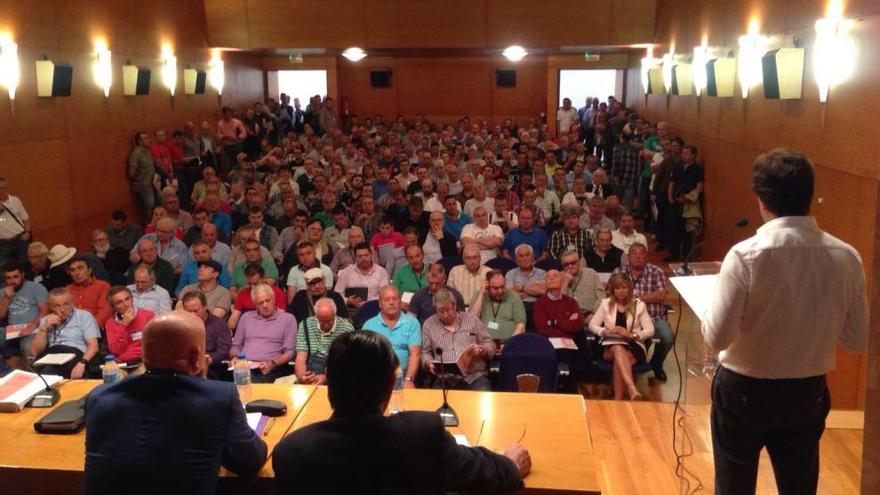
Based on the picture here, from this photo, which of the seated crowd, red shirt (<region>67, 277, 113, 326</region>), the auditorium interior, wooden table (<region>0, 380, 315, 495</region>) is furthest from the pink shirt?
wooden table (<region>0, 380, 315, 495</region>)

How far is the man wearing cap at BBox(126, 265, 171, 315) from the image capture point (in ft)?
21.5

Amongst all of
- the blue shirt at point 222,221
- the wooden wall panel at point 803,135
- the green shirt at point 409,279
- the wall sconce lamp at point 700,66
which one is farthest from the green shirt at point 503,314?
the wall sconce lamp at point 700,66

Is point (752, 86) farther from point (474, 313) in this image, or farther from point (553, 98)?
point (553, 98)

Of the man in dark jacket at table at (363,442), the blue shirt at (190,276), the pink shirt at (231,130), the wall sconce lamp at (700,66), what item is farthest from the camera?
the pink shirt at (231,130)

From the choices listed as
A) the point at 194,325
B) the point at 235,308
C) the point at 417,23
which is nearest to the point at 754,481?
the point at 194,325

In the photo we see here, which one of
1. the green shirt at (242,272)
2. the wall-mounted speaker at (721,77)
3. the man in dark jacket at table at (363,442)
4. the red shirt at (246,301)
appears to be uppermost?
the wall-mounted speaker at (721,77)

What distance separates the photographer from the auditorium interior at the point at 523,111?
131 inches

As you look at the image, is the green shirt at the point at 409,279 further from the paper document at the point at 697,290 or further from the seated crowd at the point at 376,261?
the paper document at the point at 697,290

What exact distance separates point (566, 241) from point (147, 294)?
404 centimetres

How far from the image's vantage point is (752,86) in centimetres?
816

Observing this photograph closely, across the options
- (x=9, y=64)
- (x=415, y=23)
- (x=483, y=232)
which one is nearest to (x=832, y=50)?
(x=483, y=232)

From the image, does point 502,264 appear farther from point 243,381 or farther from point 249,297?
point 243,381

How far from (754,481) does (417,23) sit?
40.5 feet

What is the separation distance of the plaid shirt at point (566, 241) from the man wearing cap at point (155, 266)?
3733 mm
